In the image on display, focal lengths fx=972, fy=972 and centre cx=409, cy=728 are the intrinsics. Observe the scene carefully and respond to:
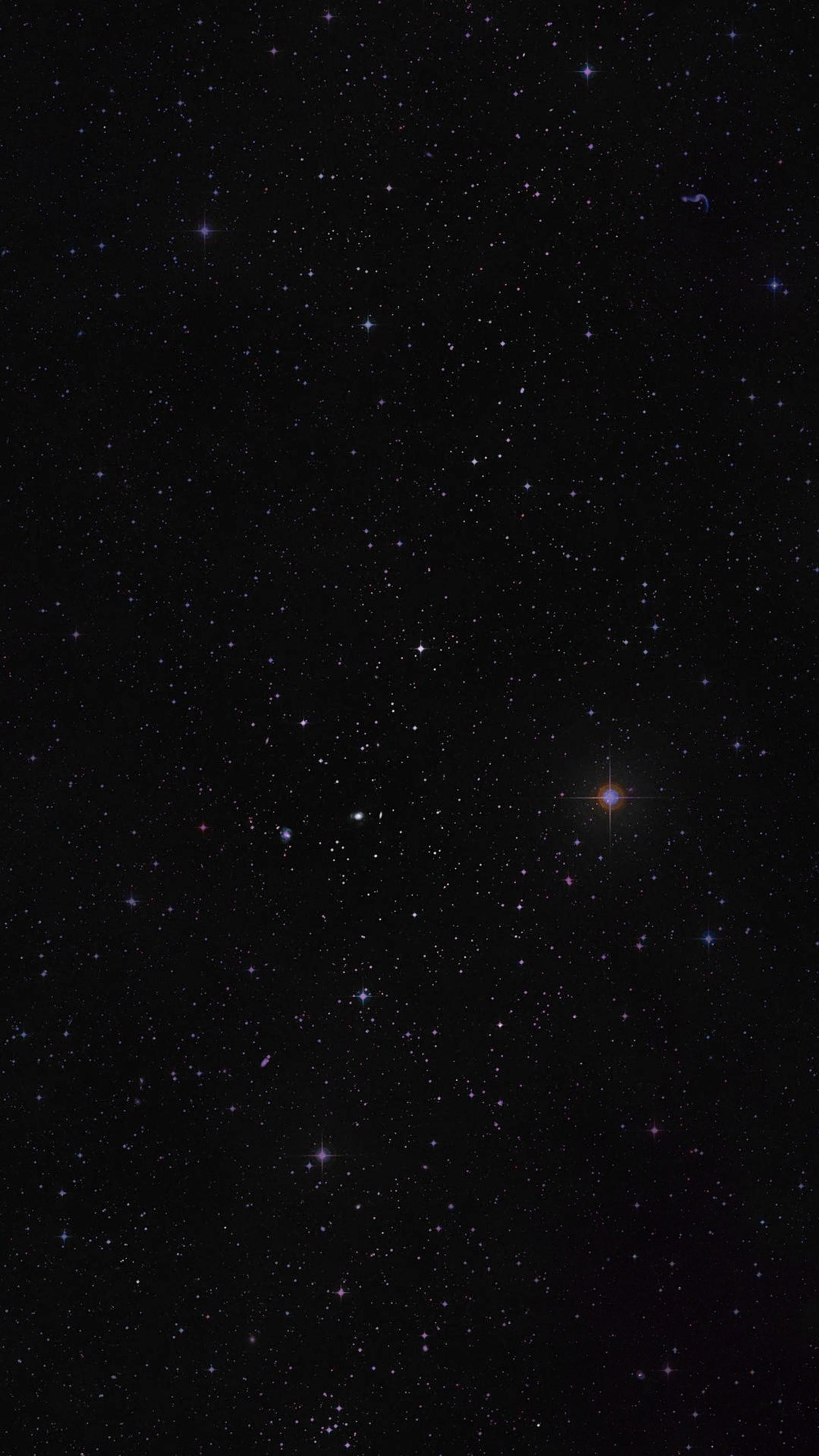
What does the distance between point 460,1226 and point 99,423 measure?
428 millimetres

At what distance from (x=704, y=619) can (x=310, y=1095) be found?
0.99 ft

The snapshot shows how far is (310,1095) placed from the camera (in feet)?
1.54

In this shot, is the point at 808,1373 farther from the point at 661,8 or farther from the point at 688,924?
the point at 661,8

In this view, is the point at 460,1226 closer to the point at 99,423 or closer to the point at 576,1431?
the point at 576,1431

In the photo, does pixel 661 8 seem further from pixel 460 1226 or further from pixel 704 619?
pixel 460 1226

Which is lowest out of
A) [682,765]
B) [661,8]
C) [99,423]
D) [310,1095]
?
[310,1095]

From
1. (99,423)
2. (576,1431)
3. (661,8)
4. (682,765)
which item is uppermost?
(661,8)

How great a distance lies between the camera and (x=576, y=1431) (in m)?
0.47

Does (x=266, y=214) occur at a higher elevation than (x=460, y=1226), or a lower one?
higher

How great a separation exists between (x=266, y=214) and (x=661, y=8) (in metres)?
0.22

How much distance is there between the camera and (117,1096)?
47cm

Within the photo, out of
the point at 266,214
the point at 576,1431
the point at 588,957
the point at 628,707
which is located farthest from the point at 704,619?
the point at 576,1431

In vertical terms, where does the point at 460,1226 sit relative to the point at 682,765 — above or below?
below

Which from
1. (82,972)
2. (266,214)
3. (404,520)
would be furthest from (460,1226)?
(266,214)
